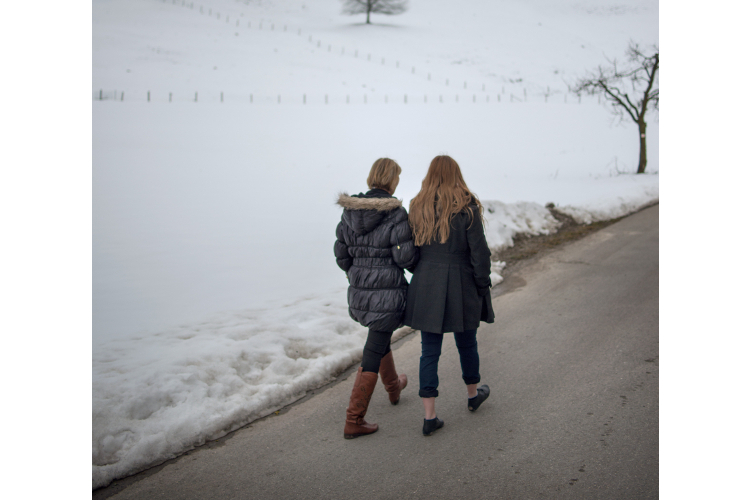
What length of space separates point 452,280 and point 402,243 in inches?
16.4

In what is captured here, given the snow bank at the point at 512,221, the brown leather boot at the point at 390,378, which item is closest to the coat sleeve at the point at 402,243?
the brown leather boot at the point at 390,378

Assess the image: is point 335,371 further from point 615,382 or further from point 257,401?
point 615,382

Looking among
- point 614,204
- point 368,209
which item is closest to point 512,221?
Result: point 614,204

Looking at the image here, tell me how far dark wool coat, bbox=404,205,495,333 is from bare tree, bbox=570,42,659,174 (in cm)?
1521

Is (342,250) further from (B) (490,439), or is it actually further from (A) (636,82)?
(A) (636,82)

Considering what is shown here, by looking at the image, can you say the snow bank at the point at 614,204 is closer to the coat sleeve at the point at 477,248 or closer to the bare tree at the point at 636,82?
the bare tree at the point at 636,82

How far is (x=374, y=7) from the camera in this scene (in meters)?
21.8

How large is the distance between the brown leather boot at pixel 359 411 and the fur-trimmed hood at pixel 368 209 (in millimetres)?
1027

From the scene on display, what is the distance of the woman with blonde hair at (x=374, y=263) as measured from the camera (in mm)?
3117

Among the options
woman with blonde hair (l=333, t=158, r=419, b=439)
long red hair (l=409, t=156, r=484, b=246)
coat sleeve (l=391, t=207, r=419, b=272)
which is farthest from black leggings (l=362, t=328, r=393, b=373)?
long red hair (l=409, t=156, r=484, b=246)

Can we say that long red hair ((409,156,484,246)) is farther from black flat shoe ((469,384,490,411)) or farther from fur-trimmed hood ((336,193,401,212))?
black flat shoe ((469,384,490,411))

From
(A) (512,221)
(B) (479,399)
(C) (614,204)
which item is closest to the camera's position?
(B) (479,399)

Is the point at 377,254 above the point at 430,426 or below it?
above
